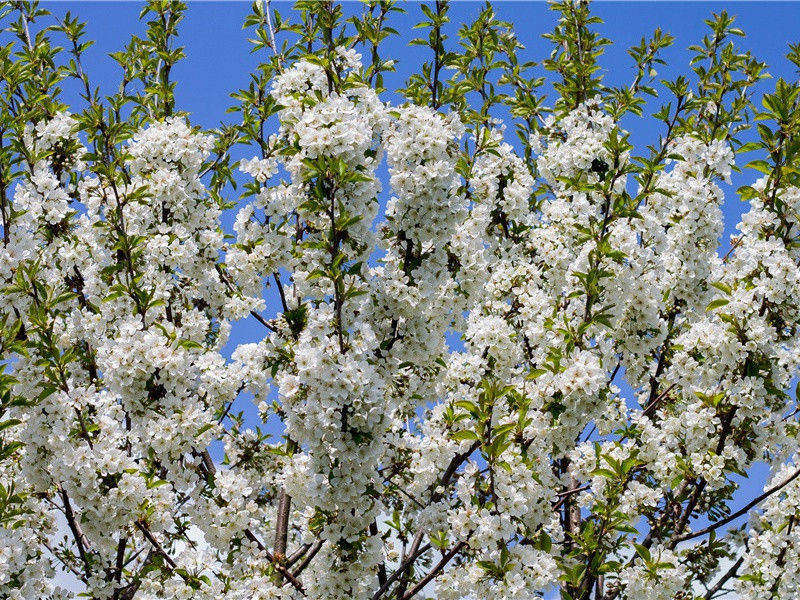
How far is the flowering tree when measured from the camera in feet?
20.1

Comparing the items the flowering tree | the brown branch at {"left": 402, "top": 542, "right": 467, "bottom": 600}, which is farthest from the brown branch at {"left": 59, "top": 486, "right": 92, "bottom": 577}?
the brown branch at {"left": 402, "top": 542, "right": 467, "bottom": 600}

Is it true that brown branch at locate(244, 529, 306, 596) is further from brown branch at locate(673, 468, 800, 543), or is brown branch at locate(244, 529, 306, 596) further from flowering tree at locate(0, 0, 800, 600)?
brown branch at locate(673, 468, 800, 543)

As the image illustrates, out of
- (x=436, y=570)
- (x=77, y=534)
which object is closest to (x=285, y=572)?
(x=436, y=570)

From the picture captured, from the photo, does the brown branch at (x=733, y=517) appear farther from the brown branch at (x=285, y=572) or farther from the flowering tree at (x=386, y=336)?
the brown branch at (x=285, y=572)

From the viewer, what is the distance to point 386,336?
21.1 feet

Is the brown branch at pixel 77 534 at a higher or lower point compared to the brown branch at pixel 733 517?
lower

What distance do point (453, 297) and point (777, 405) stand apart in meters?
2.94

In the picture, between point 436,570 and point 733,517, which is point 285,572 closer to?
point 436,570

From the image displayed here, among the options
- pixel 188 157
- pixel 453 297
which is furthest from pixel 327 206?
pixel 188 157

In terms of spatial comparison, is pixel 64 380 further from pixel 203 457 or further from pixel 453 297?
pixel 453 297

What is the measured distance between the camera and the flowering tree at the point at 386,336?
20.1 ft

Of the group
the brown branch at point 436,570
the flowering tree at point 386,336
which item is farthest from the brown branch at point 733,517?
the brown branch at point 436,570

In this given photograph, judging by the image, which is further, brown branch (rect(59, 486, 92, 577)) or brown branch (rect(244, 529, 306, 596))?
brown branch (rect(59, 486, 92, 577))

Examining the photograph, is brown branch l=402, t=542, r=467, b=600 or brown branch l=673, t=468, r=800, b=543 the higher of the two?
brown branch l=673, t=468, r=800, b=543
